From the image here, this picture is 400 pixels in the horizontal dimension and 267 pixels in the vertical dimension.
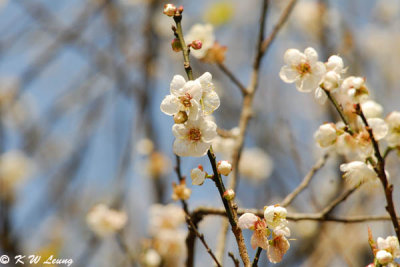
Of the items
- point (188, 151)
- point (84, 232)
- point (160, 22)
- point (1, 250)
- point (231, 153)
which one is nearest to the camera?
point (188, 151)

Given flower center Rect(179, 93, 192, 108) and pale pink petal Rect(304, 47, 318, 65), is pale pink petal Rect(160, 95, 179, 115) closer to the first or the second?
flower center Rect(179, 93, 192, 108)

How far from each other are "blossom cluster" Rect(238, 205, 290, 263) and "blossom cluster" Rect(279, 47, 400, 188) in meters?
0.24

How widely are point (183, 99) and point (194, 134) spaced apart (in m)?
0.08

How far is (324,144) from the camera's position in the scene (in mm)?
1070

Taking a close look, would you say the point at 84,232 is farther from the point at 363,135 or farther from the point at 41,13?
the point at 363,135

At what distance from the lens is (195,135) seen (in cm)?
95

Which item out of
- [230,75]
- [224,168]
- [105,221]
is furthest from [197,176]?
[105,221]

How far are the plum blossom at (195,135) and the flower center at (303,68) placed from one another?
0.33 m

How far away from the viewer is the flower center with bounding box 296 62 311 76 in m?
1.11

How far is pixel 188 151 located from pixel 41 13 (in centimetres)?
319

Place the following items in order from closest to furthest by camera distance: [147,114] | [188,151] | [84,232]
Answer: [188,151]
[147,114]
[84,232]

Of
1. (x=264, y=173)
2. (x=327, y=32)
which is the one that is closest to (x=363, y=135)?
(x=264, y=173)

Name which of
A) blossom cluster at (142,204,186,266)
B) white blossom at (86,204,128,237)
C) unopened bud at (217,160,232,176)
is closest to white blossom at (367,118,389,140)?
unopened bud at (217,160,232,176)

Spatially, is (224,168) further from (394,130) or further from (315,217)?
(315,217)
